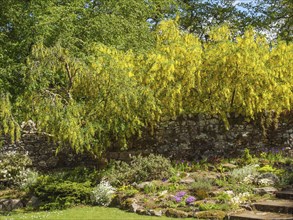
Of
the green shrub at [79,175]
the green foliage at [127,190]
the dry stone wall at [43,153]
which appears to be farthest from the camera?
the dry stone wall at [43,153]

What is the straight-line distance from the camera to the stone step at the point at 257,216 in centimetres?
792

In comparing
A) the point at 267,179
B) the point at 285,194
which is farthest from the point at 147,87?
the point at 285,194

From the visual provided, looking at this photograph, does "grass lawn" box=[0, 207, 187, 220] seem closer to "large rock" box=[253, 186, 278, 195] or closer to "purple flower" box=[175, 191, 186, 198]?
"purple flower" box=[175, 191, 186, 198]

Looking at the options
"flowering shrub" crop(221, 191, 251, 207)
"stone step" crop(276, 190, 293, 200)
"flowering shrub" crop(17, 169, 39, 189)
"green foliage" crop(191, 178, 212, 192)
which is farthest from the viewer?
"flowering shrub" crop(17, 169, 39, 189)

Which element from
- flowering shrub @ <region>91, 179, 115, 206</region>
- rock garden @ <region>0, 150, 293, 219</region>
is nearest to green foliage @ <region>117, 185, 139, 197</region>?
rock garden @ <region>0, 150, 293, 219</region>

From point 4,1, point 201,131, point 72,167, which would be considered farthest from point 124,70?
point 4,1

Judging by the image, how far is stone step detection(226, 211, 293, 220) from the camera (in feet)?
26.0

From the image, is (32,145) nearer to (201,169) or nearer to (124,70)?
(124,70)

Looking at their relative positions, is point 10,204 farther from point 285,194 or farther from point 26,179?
point 285,194

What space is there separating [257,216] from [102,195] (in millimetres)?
4076

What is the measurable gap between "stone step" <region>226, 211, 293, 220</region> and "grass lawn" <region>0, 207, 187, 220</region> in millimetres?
1429

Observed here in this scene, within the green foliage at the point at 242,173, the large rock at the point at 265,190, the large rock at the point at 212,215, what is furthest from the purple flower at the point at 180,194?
the large rock at the point at 265,190

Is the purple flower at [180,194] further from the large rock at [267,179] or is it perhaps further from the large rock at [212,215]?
the large rock at [267,179]

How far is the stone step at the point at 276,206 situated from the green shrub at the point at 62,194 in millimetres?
4300
